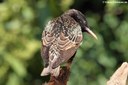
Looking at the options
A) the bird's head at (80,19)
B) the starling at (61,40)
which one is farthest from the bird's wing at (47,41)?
the bird's head at (80,19)

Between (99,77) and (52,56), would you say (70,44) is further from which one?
(99,77)

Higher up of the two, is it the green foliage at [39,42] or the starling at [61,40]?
the starling at [61,40]

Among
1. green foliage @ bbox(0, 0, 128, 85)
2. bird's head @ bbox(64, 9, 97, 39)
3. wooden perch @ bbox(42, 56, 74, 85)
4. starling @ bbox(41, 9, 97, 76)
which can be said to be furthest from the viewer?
green foliage @ bbox(0, 0, 128, 85)

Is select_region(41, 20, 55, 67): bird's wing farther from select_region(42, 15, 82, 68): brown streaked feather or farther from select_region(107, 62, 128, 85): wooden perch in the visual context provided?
select_region(107, 62, 128, 85): wooden perch

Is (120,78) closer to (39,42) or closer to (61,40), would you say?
(61,40)

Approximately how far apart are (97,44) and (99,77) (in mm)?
274

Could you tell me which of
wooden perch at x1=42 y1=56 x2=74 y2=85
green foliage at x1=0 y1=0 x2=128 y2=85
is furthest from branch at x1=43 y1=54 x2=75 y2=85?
green foliage at x1=0 y1=0 x2=128 y2=85

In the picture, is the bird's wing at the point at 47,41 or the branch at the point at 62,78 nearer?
the branch at the point at 62,78

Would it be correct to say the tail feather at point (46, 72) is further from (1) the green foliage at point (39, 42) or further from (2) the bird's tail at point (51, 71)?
(1) the green foliage at point (39, 42)

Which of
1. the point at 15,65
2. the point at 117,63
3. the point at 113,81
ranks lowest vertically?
the point at 117,63

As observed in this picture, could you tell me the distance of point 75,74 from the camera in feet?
17.1

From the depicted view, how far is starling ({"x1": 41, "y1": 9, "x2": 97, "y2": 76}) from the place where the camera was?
3094mm

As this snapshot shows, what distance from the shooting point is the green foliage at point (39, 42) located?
16.9 feet

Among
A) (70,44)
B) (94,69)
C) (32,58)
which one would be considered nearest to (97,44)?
(94,69)
